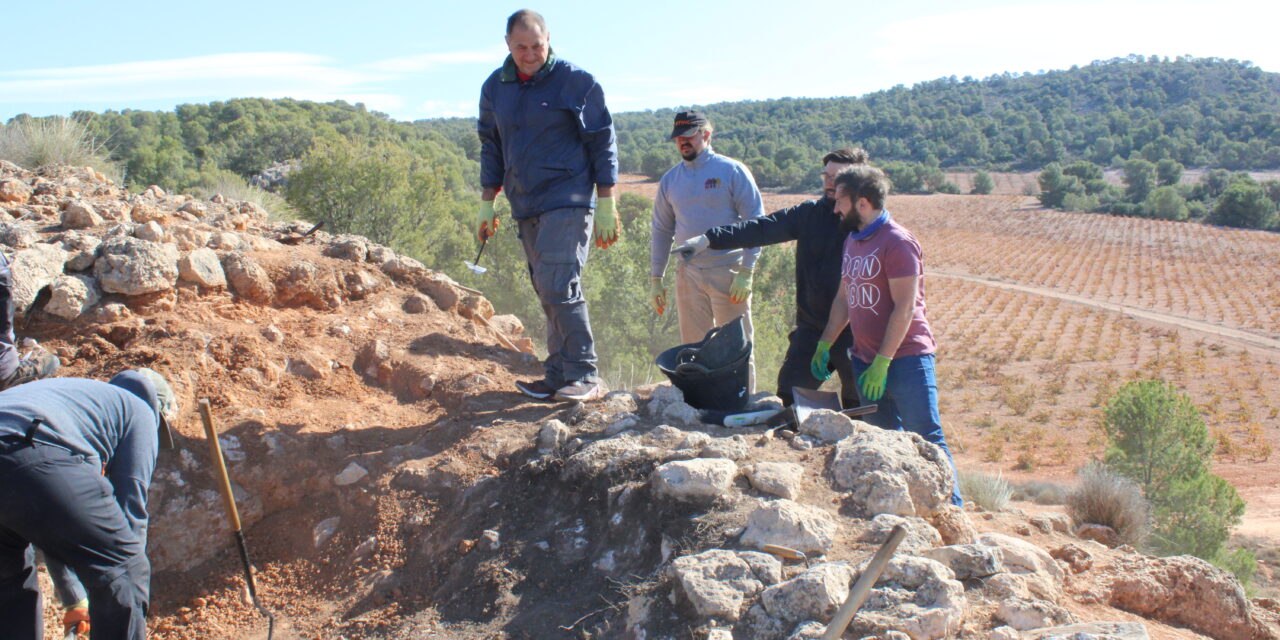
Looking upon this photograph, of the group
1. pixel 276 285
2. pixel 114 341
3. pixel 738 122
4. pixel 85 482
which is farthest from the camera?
pixel 738 122

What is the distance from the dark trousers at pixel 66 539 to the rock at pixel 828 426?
90.6 inches

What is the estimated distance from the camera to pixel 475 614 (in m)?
2.64

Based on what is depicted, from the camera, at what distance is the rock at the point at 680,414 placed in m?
3.45

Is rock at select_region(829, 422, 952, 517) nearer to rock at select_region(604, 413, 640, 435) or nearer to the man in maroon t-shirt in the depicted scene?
the man in maroon t-shirt

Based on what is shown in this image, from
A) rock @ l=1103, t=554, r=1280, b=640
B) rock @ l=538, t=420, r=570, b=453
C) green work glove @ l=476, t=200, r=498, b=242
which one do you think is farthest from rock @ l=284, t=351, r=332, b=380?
rock @ l=1103, t=554, r=1280, b=640

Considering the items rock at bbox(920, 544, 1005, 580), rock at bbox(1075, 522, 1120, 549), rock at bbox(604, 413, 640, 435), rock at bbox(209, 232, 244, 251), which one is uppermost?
rock at bbox(209, 232, 244, 251)

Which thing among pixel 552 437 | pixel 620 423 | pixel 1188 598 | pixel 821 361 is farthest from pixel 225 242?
pixel 1188 598

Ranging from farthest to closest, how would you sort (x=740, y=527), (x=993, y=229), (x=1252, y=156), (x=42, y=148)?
(x=1252, y=156), (x=993, y=229), (x=42, y=148), (x=740, y=527)

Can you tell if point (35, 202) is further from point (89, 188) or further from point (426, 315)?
point (426, 315)

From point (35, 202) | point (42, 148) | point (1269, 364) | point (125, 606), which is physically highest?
point (42, 148)

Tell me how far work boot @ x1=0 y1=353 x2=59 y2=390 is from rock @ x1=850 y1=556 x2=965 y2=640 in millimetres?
2989

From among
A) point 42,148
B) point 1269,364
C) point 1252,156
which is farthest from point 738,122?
point 42,148

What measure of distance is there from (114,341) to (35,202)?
1.89 m

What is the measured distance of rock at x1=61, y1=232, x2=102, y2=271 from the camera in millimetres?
4027
